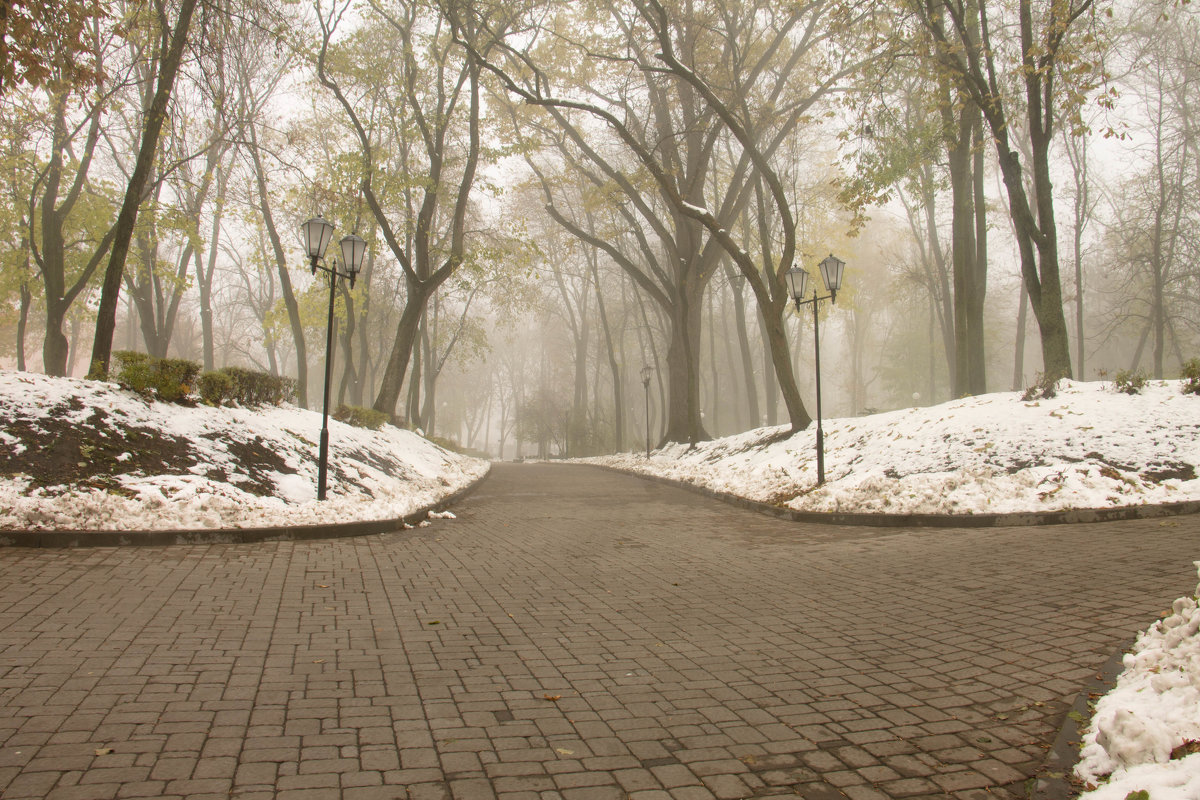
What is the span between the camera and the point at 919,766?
2803mm

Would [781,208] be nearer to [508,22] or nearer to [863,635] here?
[508,22]

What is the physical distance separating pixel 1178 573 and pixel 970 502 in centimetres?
401

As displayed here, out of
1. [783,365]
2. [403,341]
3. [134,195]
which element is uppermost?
[134,195]

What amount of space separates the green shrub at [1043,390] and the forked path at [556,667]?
5.50 m

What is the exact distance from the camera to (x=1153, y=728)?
2.53 meters

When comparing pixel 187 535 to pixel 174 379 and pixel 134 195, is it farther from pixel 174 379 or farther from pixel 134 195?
pixel 134 195

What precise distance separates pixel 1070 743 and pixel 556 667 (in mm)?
2459

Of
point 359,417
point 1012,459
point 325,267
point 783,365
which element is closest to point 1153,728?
point 1012,459

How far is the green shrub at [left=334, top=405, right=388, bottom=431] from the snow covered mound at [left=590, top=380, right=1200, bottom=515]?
9670mm

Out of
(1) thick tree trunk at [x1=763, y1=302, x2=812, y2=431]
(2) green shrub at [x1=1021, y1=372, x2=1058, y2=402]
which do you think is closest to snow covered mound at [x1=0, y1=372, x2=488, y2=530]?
(1) thick tree trunk at [x1=763, y1=302, x2=812, y2=431]

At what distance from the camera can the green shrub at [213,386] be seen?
11.7 meters

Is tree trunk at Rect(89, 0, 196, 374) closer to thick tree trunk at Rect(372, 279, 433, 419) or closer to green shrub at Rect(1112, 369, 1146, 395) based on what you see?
thick tree trunk at Rect(372, 279, 433, 419)

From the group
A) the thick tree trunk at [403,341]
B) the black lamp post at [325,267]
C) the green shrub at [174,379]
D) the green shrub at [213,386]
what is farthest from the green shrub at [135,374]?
the thick tree trunk at [403,341]

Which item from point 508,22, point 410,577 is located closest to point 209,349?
point 508,22
